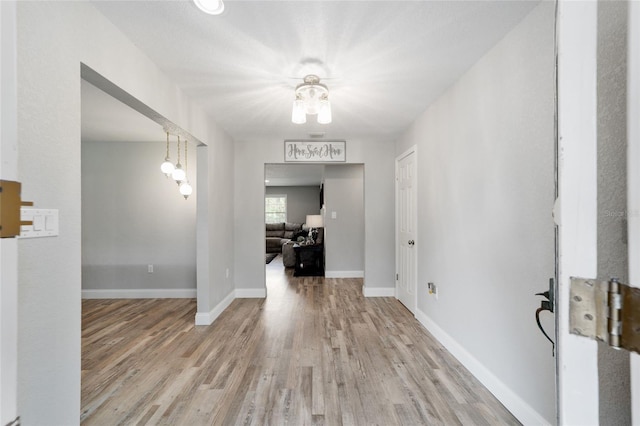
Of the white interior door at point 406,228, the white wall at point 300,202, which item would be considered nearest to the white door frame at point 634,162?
the white interior door at point 406,228

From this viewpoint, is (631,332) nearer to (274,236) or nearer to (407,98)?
(407,98)

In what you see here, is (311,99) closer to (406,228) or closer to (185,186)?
(406,228)

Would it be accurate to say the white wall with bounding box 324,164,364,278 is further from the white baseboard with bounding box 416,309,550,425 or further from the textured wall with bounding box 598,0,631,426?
the textured wall with bounding box 598,0,631,426

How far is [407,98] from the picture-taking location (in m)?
2.79

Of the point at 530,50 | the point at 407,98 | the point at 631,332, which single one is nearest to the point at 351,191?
the point at 407,98

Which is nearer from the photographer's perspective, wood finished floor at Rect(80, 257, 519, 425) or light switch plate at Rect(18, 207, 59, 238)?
light switch plate at Rect(18, 207, 59, 238)

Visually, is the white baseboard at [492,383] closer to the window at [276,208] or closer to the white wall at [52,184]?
the white wall at [52,184]

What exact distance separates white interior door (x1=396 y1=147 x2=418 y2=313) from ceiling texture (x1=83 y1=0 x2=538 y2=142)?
0.93 meters

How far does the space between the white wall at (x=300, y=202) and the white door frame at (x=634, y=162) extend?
9.96 m

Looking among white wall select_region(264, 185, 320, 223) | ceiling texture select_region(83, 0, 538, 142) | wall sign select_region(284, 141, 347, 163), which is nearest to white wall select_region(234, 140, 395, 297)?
wall sign select_region(284, 141, 347, 163)

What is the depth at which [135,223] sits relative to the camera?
4.31 metres

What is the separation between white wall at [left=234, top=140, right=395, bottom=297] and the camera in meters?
4.30

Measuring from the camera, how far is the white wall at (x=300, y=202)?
10445mm

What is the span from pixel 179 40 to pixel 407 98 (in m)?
1.93
